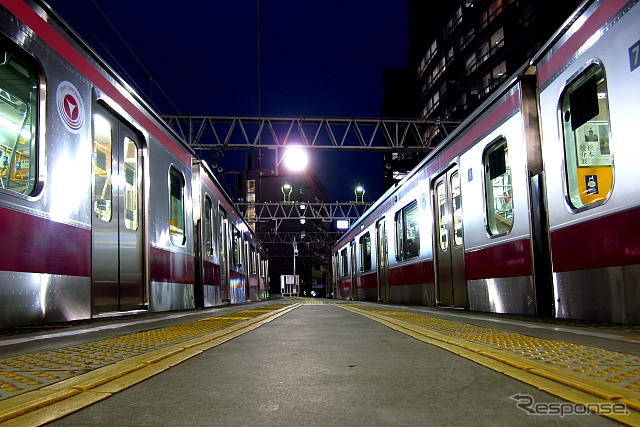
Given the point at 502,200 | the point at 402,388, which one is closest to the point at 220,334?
the point at 402,388

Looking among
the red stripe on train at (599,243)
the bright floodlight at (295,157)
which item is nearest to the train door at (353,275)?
the bright floodlight at (295,157)

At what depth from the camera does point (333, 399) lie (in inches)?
92.7

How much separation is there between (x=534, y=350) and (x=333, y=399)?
169 centimetres

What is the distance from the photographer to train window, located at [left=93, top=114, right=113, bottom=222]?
6.31 m

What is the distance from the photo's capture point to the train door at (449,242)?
877 cm

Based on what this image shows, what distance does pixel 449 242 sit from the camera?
30.5 ft

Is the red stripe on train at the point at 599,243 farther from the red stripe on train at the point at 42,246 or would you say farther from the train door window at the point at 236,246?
the train door window at the point at 236,246

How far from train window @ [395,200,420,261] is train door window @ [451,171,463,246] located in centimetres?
213

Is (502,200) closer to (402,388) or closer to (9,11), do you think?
(402,388)

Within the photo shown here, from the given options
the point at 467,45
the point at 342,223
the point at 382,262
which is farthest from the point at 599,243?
the point at 467,45

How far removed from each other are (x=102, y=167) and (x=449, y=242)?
5804mm

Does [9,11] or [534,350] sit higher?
[9,11]

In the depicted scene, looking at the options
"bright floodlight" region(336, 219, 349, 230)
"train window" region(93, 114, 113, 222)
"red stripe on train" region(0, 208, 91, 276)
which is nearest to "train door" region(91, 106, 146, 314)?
"train window" region(93, 114, 113, 222)

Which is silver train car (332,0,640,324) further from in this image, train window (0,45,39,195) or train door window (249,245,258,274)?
train door window (249,245,258,274)
